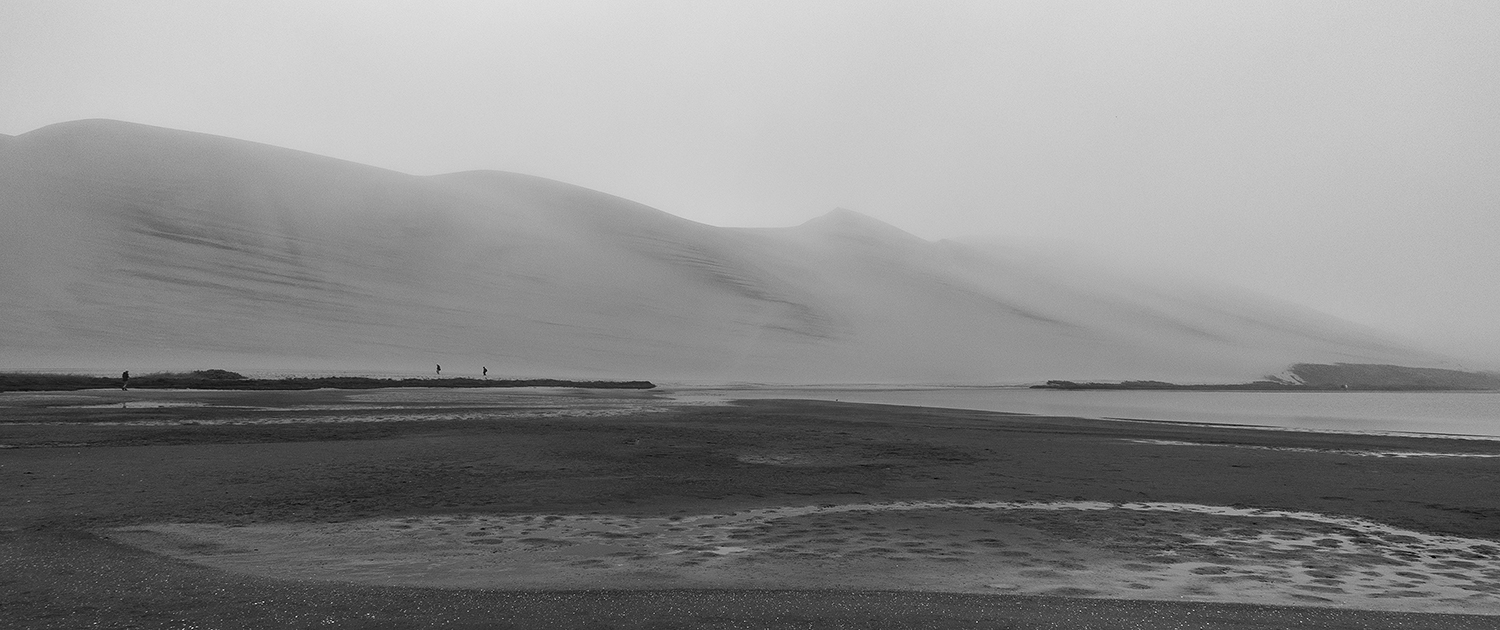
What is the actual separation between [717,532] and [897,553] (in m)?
2.41

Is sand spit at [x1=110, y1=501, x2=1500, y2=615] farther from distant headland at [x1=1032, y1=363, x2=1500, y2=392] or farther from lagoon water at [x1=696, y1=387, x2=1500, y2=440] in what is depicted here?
distant headland at [x1=1032, y1=363, x2=1500, y2=392]

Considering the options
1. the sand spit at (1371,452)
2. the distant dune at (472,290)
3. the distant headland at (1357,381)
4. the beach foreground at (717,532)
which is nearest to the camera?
the beach foreground at (717,532)

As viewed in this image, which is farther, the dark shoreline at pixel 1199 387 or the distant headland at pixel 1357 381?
the distant headland at pixel 1357 381

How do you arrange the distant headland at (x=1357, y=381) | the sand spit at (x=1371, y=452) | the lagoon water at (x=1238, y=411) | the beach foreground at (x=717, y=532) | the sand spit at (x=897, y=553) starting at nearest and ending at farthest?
1. the beach foreground at (x=717, y=532)
2. the sand spit at (x=897, y=553)
3. the sand spit at (x=1371, y=452)
4. the lagoon water at (x=1238, y=411)
5. the distant headland at (x=1357, y=381)

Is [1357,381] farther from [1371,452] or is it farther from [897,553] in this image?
[897,553]

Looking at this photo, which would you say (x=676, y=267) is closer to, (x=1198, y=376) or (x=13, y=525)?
(x=1198, y=376)

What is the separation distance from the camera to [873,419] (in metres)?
34.0

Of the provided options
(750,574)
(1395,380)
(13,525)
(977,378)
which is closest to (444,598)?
(750,574)

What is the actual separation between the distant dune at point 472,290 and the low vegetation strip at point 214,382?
9.36 m

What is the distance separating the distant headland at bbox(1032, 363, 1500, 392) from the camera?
12119 cm

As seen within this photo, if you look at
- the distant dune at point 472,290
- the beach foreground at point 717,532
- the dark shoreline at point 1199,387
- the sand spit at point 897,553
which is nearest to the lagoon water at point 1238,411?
the dark shoreline at point 1199,387

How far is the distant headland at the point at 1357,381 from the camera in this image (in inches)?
4771

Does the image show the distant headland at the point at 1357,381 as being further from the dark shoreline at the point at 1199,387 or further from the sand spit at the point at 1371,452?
the sand spit at the point at 1371,452

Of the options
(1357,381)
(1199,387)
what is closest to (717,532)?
(1199,387)
